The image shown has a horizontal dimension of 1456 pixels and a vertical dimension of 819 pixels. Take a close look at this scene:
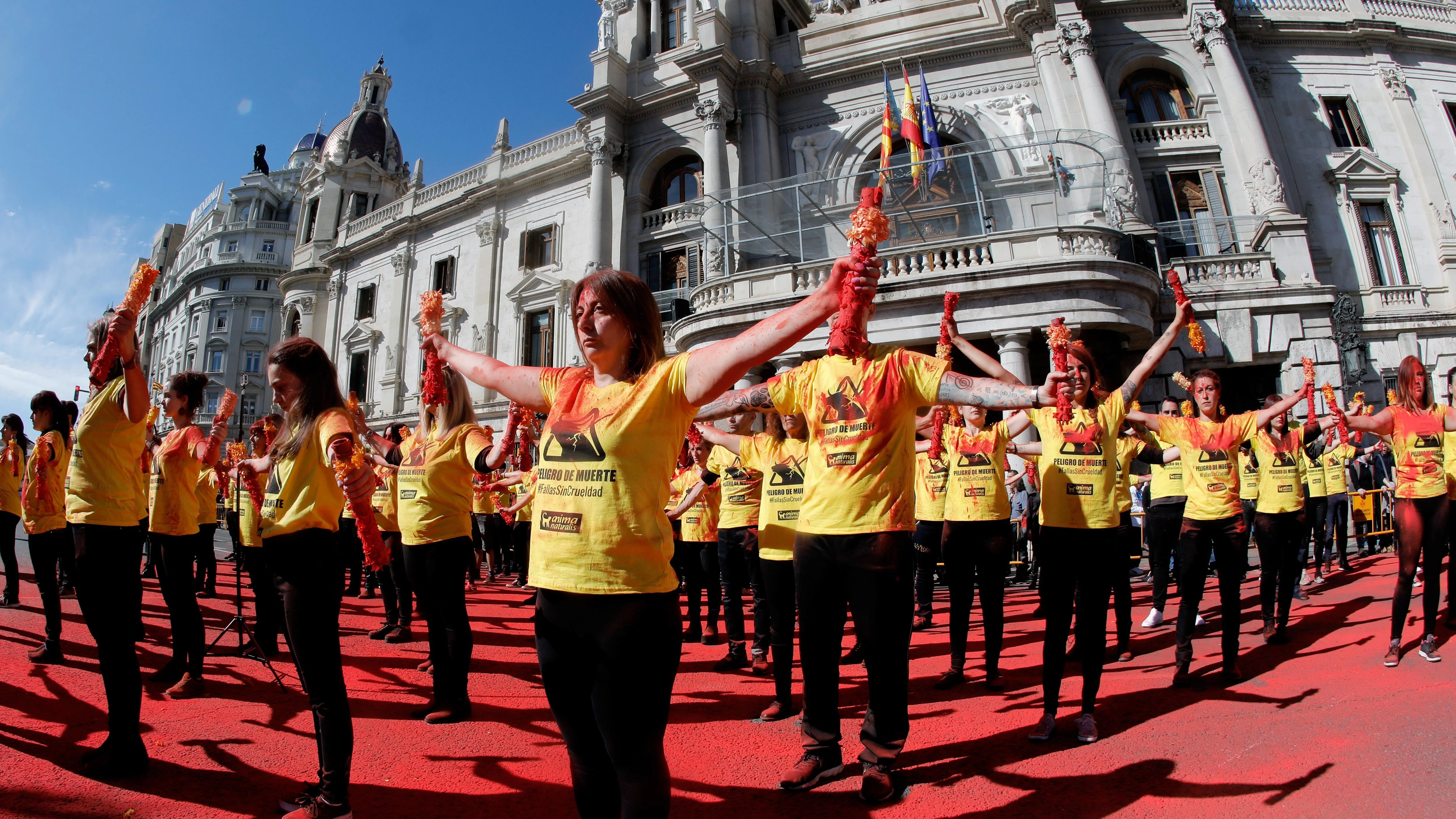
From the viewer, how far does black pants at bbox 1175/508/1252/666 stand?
5.18 metres

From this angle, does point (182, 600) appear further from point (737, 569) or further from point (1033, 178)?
point (1033, 178)

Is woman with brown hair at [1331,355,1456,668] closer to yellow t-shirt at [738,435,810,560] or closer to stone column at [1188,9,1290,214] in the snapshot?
yellow t-shirt at [738,435,810,560]

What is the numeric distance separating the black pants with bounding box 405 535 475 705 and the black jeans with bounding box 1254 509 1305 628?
6.80m

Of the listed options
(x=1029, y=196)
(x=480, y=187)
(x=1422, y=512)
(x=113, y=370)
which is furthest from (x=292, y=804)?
(x=480, y=187)

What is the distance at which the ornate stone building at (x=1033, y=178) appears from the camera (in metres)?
16.7

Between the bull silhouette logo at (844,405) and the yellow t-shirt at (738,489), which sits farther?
the yellow t-shirt at (738,489)

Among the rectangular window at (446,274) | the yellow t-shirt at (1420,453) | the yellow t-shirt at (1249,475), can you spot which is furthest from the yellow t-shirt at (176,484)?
the rectangular window at (446,274)

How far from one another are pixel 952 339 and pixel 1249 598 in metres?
7.44

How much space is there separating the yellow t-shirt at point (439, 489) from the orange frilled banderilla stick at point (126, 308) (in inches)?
64.6

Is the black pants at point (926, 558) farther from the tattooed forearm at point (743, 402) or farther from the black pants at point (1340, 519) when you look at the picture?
the black pants at point (1340, 519)

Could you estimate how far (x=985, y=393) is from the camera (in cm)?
304

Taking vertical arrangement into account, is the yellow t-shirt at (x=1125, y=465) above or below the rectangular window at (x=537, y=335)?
below

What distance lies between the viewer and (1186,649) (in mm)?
5145

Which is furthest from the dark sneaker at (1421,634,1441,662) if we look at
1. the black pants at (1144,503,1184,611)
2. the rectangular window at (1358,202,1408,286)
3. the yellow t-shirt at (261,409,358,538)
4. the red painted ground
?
the rectangular window at (1358,202,1408,286)
